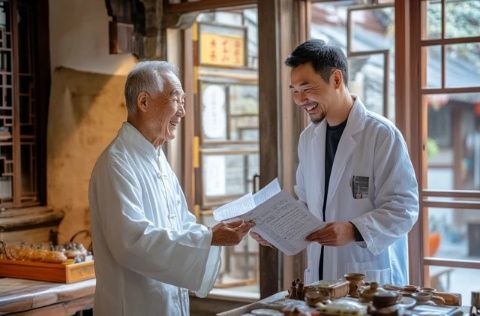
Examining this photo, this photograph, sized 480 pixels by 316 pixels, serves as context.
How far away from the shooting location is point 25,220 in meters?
4.26

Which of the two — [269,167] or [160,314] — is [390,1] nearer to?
[269,167]

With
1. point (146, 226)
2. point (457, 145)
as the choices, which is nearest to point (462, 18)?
point (146, 226)

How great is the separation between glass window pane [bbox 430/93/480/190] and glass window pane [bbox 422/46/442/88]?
249 inches

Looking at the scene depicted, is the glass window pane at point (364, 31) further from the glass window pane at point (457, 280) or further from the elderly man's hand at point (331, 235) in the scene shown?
the elderly man's hand at point (331, 235)

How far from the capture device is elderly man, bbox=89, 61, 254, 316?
2674 mm

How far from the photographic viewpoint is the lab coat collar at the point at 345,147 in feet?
10.3

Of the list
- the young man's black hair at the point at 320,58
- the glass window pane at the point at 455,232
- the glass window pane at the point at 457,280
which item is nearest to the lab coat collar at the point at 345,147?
the young man's black hair at the point at 320,58

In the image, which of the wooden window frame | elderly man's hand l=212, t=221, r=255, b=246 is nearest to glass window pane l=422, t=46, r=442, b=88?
the wooden window frame

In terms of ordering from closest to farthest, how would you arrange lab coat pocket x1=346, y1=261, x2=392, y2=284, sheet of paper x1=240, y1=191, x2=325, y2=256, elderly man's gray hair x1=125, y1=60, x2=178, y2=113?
sheet of paper x1=240, y1=191, x2=325, y2=256, elderly man's gray hair x1=125, y1=60, x2=178, y2=113, lab coat pocket x1=346, y1=261, x2=392, y2=284

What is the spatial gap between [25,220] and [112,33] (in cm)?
121

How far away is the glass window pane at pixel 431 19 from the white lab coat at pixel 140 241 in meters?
1.66

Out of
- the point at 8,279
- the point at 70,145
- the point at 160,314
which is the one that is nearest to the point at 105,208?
the point at 160,314

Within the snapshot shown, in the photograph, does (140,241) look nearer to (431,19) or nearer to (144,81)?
(144,81)

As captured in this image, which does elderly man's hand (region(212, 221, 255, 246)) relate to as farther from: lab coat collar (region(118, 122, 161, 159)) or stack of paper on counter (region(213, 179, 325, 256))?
lab coat collar (region(118, 122, 161, 159))
